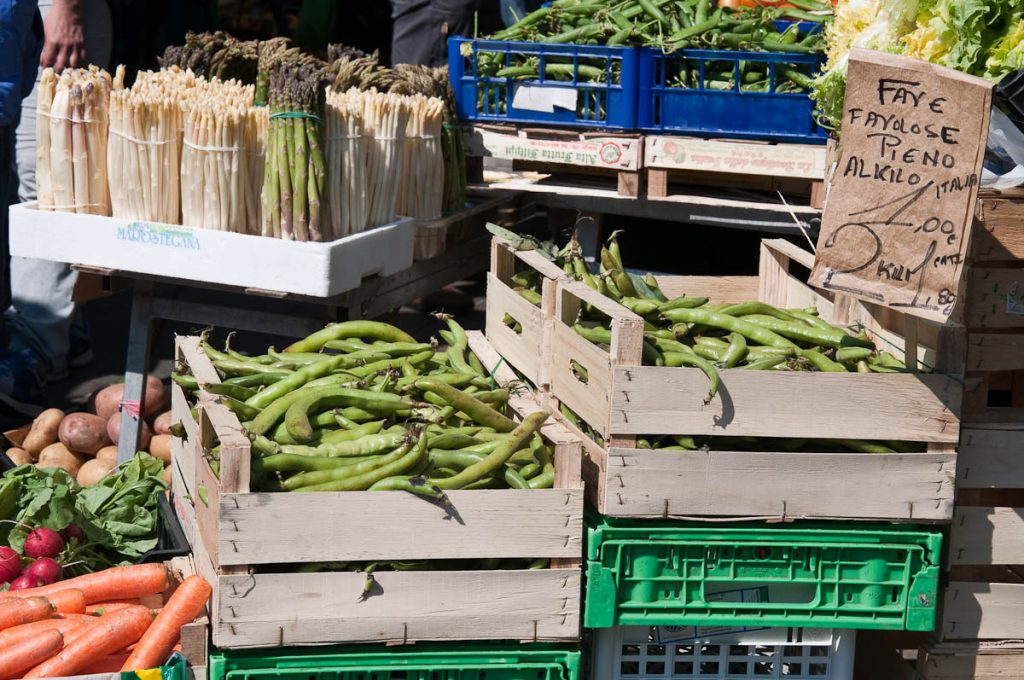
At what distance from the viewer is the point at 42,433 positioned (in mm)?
5641

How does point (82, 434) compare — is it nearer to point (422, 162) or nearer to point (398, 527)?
point (422, 162)

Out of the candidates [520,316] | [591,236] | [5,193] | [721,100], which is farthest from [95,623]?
[5,193]

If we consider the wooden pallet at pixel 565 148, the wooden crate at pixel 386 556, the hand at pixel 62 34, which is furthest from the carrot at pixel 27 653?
the hand at pixel 62 34

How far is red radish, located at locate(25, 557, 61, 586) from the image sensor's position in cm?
381

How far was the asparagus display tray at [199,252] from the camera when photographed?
4.50 m

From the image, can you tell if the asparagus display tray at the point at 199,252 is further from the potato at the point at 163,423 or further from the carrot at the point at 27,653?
the carrot at the point at 27,653

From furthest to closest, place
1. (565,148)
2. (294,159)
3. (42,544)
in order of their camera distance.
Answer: (565,148) < (294,159) < (42,544)

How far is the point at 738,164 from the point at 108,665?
138 inches

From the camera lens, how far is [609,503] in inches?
127

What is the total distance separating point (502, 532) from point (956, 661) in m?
1.40

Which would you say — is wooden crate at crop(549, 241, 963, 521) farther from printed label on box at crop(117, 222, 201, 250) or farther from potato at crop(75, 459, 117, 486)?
potato at crop(75, 459, 117, 486)

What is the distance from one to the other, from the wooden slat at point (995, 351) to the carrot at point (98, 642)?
2331 millimetres

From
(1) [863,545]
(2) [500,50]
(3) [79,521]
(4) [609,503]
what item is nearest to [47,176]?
(3) [79,521]

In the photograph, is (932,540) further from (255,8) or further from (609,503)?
(255,8)
